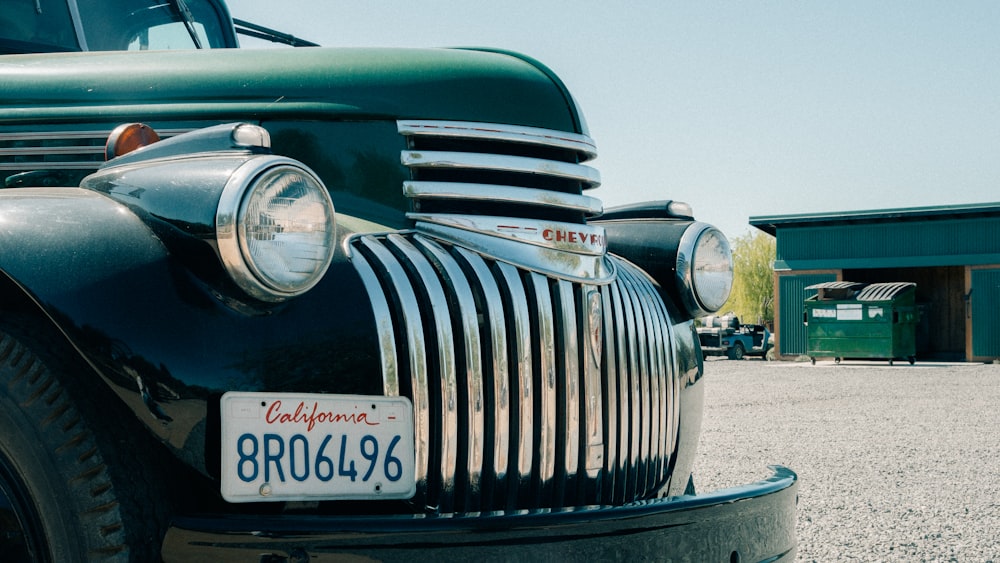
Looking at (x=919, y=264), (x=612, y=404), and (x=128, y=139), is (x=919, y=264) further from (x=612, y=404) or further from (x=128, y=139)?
(x=128, y=139)

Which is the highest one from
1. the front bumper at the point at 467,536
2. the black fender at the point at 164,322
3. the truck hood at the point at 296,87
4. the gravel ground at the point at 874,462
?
the truck hood at the point at 296,87

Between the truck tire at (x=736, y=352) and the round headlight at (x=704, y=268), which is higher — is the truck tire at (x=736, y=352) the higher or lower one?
the lower one

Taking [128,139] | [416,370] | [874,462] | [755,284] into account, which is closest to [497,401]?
[416,370]

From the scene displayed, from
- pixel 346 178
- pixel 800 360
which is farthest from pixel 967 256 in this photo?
pixel 346 178

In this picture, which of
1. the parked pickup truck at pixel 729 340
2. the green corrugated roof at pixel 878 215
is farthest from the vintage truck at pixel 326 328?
the parked pickup truck at pixel 729 340

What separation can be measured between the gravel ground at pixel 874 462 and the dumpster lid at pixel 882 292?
8.59 meters

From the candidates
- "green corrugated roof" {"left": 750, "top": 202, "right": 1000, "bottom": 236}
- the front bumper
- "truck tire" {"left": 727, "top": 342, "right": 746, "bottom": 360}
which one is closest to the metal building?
"green corrugated roof" {"left": 750, "top": 202, "right": 1000, "bottom": 236}

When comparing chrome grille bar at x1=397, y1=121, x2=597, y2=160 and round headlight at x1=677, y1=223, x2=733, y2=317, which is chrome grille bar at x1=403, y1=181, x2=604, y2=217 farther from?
round headlight at x1=677, y1=223, x2=733, y2=317

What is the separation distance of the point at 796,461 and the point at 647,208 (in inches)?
158

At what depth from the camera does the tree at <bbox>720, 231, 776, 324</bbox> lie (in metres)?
51.4

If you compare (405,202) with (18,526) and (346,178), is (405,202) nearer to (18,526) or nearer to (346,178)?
(346,178)

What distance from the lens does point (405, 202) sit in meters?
2.42

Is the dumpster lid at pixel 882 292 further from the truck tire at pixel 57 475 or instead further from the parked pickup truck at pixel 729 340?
the truck tire at pixel 57 475

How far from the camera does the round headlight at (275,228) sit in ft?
6.15
